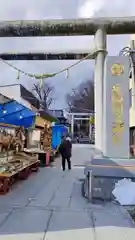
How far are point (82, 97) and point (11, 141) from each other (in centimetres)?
6216

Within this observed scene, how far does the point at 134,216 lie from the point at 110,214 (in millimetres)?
A: 529

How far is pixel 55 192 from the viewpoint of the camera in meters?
9.32

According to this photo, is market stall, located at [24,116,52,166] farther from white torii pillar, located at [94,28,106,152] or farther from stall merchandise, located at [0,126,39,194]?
white torii pillar, located at [94,28,106,152]

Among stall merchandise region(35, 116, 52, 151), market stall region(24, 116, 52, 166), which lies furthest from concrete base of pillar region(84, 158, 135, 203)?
stall merchandise region(35, 116, 52, 151)

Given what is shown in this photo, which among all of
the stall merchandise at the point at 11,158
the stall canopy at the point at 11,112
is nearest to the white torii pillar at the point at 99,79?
the stall canopy at the point at 11,112

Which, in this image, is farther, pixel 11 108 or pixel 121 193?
pixel 11 108

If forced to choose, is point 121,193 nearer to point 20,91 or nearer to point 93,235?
point 93,235

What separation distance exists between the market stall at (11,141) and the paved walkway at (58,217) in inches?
23.9

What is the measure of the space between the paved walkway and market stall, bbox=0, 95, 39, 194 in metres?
0.61

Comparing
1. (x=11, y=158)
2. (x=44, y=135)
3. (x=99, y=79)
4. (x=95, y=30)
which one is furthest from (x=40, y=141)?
(x=95, y=30)

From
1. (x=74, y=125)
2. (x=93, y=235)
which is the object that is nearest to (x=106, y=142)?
(x=93, y=235)

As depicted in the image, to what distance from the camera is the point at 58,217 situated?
6461 mm

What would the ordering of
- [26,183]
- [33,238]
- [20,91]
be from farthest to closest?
[20,91] → [26,183] → [33,238]

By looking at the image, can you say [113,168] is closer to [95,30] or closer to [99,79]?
[99,79]
